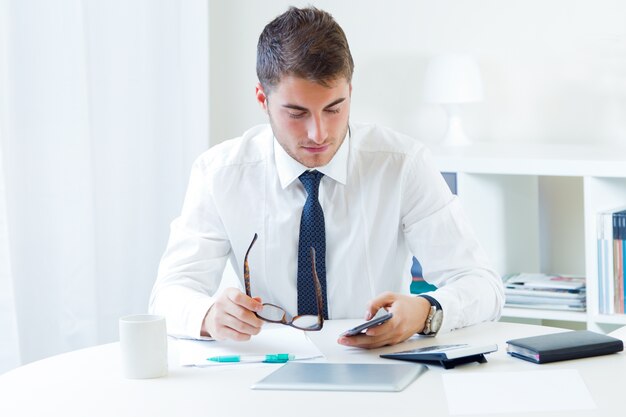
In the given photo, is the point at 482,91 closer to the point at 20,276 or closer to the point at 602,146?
the point at 602,146

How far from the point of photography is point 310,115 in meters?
1.95

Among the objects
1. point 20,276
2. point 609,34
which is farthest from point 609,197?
point 20,276

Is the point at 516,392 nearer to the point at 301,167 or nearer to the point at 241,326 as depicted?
the point at 241,326

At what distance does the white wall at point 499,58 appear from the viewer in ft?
10.9

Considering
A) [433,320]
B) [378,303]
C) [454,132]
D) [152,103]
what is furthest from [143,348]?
[454,132]

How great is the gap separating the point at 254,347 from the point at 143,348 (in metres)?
0.24

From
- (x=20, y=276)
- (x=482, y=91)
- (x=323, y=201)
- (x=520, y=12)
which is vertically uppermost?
(x=520, y=12)

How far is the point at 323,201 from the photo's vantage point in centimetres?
215

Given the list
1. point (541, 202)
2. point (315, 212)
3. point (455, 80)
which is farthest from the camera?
point (541, 202)

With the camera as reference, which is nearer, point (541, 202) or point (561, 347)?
point (561, 347)

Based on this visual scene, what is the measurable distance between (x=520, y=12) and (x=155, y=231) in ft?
5.01

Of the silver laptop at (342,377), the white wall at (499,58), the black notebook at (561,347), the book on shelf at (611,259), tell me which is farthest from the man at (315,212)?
the white wall at (499,58)

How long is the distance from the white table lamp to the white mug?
196 centimetres

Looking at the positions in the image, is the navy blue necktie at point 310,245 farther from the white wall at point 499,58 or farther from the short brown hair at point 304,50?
the white wall at point 499,58
